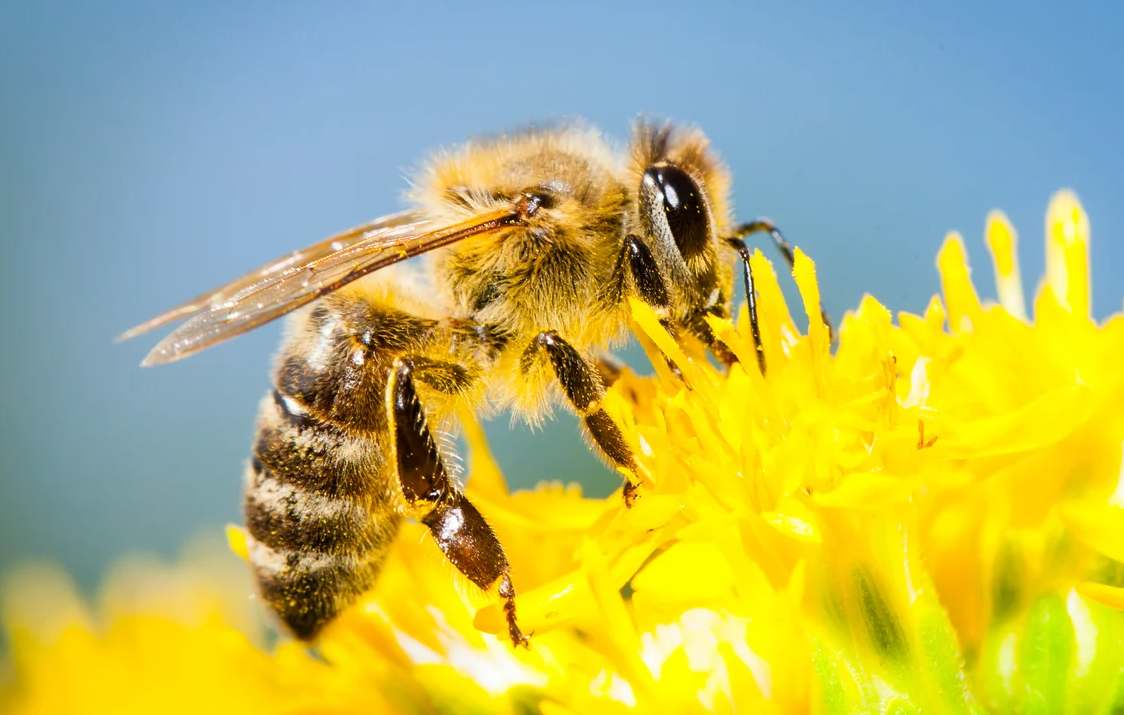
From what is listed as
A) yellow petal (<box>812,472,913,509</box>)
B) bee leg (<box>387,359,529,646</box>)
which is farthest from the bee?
yellow petal (<box>812,472,913,509</box>)

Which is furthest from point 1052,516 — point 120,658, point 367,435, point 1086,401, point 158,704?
point 120,658

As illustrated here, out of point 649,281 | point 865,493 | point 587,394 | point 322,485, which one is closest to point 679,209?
point 649,281

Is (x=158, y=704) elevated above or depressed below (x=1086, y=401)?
below

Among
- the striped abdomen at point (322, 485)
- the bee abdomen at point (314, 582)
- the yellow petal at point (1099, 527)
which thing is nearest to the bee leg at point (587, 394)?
the striped abdomen at point (322, 485)

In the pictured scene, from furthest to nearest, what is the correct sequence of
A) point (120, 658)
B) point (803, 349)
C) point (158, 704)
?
point (120, 658)
point (158, 704)
point (803, 349)

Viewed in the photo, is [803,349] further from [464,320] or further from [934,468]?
[464,320]

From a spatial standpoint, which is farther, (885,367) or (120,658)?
(120,658)

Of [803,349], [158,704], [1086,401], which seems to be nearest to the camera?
[1086,401]
